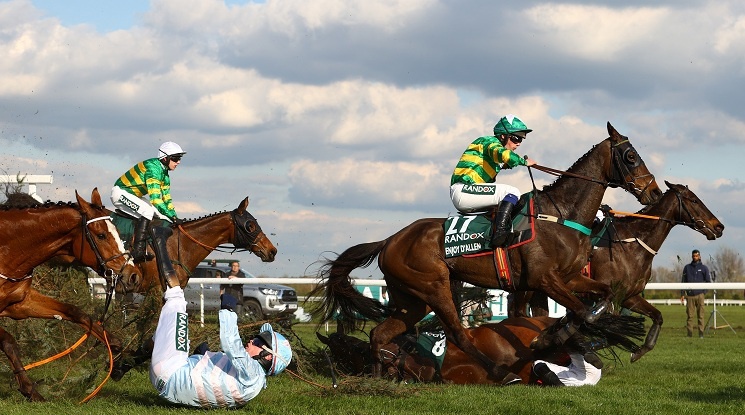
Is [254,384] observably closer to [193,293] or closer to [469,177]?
[469,177]

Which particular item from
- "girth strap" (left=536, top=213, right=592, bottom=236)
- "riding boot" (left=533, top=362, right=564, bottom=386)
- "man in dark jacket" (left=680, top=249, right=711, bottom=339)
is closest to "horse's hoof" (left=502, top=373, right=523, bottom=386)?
"riding boot" (left=533, top=362, right=564, bottom=386)

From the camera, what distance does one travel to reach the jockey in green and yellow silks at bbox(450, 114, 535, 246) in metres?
9.02

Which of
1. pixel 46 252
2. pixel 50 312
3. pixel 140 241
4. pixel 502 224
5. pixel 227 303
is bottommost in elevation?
pixel 50 312

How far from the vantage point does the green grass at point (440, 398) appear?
6.96 meters

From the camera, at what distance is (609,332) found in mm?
9062

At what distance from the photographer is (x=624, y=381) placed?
30.9 ft

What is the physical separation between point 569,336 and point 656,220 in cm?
397

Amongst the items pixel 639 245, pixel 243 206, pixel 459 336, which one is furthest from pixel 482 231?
pixel 243 206

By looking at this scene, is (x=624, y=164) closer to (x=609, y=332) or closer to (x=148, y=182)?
(x=609, y=332)

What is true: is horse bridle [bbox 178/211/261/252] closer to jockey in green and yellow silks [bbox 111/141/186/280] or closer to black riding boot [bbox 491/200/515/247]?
jockey in green and yellow silks [bbox 111/141/186/280]

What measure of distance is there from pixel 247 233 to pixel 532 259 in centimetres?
430

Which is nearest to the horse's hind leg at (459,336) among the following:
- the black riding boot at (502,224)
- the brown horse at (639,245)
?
the black riding boot at (502,224)

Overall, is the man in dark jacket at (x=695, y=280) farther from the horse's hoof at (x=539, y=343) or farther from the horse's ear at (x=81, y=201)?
the horse's ear at (x=81, y=201)

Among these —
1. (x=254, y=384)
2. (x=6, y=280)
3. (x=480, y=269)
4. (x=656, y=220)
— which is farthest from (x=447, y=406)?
(x=656, y=220)
